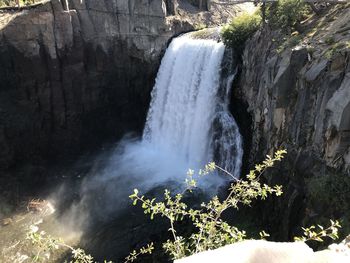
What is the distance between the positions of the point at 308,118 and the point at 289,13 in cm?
512

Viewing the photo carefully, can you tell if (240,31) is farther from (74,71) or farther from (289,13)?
(74,71)

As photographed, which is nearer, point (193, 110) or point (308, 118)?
point (308, 118)

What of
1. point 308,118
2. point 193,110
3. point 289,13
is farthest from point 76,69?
point 308,118

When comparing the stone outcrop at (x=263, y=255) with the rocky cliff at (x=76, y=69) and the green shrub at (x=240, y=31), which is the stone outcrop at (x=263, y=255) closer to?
the green shrub at (x=240, y=31)

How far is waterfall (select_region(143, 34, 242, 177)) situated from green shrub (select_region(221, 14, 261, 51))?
96 cm

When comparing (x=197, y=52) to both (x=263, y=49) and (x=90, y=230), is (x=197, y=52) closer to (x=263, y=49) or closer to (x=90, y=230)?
(x=263, y=49)

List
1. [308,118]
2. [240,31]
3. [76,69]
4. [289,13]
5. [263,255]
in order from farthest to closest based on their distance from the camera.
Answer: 1. [76,69]
2. [240,31]
3. [289,13]
4. [308,118]
5. [263,255]

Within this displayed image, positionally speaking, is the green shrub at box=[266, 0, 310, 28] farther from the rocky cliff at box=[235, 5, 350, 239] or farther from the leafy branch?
the leafy branch

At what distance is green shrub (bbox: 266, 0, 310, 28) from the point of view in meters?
14.0

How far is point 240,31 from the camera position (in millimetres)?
18266

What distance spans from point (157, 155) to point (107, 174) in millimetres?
3298

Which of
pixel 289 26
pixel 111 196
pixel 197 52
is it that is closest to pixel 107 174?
pixel 111 196

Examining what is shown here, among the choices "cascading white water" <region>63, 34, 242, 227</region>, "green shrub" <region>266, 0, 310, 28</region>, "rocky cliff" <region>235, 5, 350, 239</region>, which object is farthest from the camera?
"cascading white water" <region>63, 34, 242, 227</region>

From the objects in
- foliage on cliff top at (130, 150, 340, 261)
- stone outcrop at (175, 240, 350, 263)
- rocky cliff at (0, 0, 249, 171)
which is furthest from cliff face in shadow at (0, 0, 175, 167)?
stone outcrop at (175, 240, 350, 263)
